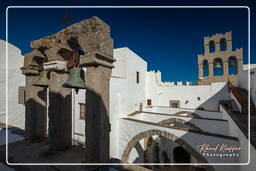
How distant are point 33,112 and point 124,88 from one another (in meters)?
5.74

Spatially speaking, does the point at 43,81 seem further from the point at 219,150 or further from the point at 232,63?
the point at 232,63

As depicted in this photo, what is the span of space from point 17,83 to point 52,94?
5.96m

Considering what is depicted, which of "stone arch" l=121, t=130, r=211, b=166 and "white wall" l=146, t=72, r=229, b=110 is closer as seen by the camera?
"stone arch" l=121, t=130, r=211, b=166

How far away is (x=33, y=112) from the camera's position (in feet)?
9.30

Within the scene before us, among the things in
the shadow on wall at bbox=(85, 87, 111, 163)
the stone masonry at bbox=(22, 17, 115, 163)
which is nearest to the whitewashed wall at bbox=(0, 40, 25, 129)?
the stone masonry at bbox=(22, 17, 115, 163)

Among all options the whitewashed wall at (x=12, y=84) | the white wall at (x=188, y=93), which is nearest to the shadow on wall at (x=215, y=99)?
the white wall at (x=188, y=93)

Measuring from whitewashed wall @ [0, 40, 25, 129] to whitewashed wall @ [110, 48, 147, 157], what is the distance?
4.83 m

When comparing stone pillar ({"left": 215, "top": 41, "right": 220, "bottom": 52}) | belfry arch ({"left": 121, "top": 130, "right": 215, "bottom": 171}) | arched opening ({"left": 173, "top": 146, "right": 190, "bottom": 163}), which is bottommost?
arched opening ({"left": 173, "top": 146, "right": 190, "bottom": 163})

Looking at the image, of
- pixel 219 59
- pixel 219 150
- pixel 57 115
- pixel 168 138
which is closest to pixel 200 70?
pixel 219 59

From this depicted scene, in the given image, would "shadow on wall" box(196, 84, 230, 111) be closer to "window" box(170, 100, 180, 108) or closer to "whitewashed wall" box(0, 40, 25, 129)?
"window" box(170, 100, 180, 108)

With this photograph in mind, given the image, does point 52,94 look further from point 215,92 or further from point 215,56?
point 215,56

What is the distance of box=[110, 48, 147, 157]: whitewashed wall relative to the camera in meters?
7.08

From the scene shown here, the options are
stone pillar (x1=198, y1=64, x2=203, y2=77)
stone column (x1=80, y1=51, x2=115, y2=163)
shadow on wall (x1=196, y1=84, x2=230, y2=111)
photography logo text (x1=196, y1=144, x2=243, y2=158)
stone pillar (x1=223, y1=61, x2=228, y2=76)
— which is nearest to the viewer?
stone column (x1=80, y1=51, x2=115, y2=163)

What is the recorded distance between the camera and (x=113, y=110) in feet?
23.1
